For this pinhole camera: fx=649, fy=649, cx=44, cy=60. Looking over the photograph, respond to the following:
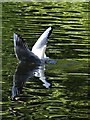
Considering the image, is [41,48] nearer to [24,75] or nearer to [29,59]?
[29,59]

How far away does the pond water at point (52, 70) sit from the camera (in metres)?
13.9

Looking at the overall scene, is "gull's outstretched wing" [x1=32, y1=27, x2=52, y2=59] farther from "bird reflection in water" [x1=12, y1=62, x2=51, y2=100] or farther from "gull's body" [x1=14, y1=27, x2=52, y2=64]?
"bird reflection in water" [x1=12, y1=62, x2=51, y2=100]

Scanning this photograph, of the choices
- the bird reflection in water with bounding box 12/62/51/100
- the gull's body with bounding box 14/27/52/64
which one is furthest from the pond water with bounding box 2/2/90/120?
the gull's body with bounding box 14/27/52/64

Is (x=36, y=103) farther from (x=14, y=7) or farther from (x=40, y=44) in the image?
(x=14, y=7)

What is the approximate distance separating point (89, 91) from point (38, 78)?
7.22ft

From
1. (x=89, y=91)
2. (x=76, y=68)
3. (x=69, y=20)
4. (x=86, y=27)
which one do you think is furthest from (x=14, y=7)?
(x=89, y=91)

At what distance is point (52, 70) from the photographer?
17953 millimetres

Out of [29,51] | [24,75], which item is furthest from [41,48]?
[24,75]

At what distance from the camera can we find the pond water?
13.9m

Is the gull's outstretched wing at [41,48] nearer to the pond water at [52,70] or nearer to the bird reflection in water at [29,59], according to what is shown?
the bird reflection in water at [29,59]

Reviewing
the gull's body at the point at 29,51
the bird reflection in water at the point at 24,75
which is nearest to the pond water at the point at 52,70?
the bird reflection in water at the point at 24,75

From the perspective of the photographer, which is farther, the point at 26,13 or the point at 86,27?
the point at 26,13

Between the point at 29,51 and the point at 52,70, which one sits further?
the point at 29,51

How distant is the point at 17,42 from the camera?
18891 millimetres
